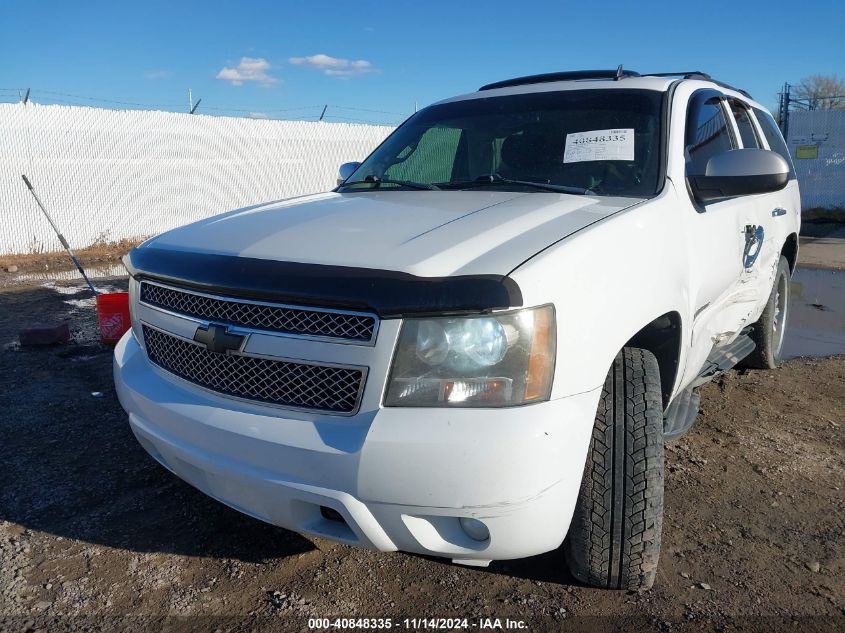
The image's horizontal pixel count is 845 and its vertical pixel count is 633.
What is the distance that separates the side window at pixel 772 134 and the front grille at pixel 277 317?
3.73 meters

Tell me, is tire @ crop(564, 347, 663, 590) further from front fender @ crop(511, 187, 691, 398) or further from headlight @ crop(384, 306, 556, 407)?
headlight @ crop(384, 306, 556, 407)

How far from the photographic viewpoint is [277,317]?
2031 millimetres

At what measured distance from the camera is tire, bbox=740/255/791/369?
4684mm

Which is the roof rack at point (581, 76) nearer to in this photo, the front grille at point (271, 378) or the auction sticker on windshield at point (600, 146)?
the auction sticker on windshield at point (600, 146)

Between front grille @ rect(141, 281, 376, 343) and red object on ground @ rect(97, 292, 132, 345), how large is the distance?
129 inches

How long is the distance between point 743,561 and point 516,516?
1218 millimetres

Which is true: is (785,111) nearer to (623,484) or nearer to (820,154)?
(820,154)

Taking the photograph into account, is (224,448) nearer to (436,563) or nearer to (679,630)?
(436,563)

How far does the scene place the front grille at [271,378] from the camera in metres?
1.94

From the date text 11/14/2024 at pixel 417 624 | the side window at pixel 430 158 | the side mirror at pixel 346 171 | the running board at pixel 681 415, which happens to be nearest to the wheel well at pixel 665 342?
the running board at pixel 681 415

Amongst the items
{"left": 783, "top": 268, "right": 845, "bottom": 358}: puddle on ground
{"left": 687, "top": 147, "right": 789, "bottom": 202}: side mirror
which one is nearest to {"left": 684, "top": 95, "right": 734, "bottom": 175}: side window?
{"left": 687, "top": 147, "right": 789, "bottom": 202}: side mirror

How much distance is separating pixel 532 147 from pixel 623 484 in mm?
1655

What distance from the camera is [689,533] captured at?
2.75 meters

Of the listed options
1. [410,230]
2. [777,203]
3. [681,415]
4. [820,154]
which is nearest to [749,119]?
[777,203]
